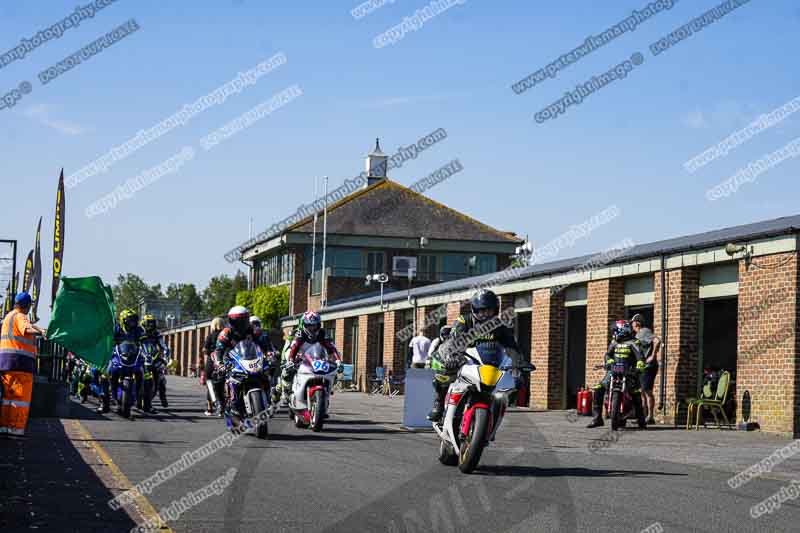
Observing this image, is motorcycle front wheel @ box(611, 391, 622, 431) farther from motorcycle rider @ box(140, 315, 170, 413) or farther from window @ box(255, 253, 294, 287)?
window @ box(255, 253, 294, 287)

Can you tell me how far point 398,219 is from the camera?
240 feet

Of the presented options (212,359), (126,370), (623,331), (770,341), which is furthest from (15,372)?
(770,341)

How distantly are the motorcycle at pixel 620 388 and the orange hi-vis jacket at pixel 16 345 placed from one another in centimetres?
1028

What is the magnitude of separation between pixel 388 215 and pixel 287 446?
5836cm

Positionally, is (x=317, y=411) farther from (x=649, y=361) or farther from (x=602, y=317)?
(x=602, y=317)

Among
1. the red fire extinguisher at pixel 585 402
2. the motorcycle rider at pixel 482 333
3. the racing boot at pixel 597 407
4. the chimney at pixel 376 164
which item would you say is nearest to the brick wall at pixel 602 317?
the red fire extinguisher at pixel 585 402

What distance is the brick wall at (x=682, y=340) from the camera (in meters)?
24.1

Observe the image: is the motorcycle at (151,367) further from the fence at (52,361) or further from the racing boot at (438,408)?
the racing boot at (438,408)

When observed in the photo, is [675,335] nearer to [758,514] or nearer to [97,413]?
[97,413]

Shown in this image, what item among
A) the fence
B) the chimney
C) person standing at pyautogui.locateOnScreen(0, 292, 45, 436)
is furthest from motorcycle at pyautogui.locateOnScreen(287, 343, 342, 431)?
the chimney

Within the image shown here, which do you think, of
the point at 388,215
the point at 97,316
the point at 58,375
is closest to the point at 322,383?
the point at 97,316

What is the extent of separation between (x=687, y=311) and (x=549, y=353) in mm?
6351

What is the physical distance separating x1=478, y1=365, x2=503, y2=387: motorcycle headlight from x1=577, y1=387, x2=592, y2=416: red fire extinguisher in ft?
48.8

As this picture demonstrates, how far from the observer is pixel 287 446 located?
15383 millimetres
